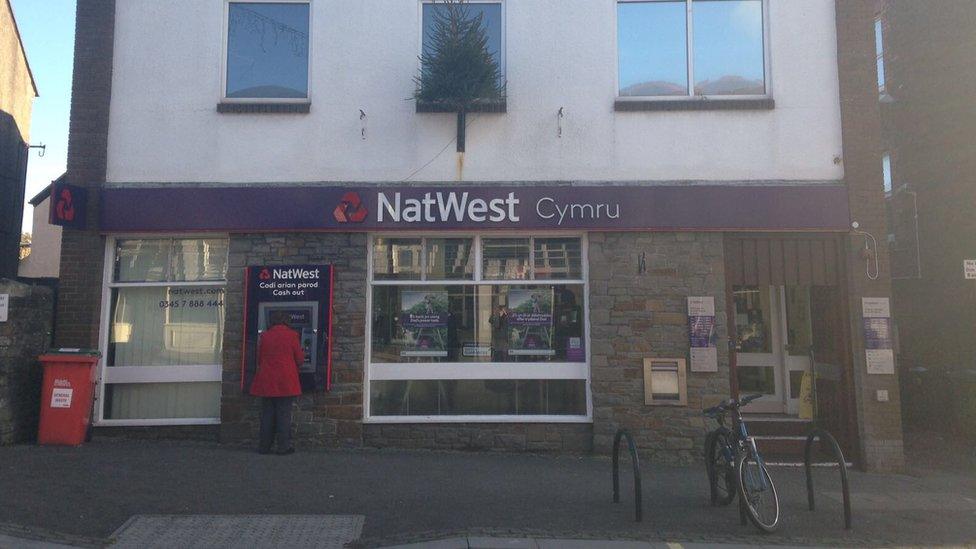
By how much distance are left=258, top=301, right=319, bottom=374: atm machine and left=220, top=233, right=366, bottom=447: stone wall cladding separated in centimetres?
23

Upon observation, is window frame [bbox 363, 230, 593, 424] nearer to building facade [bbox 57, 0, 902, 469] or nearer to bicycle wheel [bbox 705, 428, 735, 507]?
building facade [bbox 57, 0, 902, 469]

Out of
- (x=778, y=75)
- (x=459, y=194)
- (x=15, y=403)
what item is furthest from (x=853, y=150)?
(x=15, y=403)

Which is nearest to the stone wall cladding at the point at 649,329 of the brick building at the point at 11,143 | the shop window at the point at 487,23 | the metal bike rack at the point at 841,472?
the metal bike rack at the point at 841,472

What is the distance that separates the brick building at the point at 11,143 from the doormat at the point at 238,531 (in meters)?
9.18

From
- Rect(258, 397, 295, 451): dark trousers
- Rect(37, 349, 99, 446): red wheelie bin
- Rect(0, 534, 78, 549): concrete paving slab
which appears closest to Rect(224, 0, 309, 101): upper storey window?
Rect(37, 349, 99, 446): red wheelie bin

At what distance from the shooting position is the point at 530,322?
8711 millimetres

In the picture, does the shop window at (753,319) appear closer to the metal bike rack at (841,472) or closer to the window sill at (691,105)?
the window sill at (691,105)

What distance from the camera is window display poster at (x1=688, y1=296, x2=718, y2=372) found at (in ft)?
27.6

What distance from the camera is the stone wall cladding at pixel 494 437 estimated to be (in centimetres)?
849

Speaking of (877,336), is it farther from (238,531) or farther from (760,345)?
(238,531)

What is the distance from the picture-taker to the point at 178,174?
8.73 meters

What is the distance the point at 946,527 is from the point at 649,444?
3027 mm

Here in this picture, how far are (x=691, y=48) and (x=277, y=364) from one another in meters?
6.43

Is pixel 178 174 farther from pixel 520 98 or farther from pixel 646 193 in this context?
pixel 646 193
